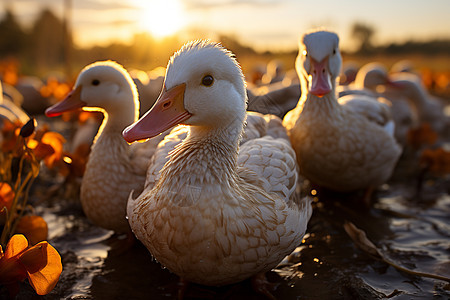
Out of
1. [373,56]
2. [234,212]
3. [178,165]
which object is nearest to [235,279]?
[234,212]

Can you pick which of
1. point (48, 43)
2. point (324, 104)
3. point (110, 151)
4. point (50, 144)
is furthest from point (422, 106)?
point (48, 43)

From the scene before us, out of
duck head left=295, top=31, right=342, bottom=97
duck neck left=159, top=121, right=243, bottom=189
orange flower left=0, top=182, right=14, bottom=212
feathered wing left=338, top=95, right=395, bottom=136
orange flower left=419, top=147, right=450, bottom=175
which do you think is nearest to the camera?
duck neck left=159, top=121, right=243, bottom=189

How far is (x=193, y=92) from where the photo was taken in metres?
1.97

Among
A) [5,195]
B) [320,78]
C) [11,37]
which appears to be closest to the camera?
[5,195]

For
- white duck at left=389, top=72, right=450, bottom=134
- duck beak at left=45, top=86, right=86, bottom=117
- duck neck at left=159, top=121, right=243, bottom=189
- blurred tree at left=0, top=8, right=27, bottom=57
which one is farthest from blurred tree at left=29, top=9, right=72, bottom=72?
duck neck at left=159, top=121, right=243, bottom=189

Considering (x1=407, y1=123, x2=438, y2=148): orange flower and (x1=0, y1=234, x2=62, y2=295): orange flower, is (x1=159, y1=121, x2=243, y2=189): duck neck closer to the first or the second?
(x1=0, y1=234, x2=62, y2=295): orange flower

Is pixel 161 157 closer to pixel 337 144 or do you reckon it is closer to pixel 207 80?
pixel 207 80

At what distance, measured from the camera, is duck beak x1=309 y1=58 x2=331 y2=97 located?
3143 millimetres

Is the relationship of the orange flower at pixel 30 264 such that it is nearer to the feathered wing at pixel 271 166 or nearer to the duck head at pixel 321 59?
the feathered wing at pixel 271 166

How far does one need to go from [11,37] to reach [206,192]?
26.3 m

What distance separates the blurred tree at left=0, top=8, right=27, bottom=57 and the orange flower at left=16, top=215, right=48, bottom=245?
75.0 ft

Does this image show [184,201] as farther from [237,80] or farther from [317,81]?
[317,81]

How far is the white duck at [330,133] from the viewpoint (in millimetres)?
3367

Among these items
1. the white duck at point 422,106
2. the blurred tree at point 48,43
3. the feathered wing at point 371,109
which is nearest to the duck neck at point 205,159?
the feathered wing at point 371,109
